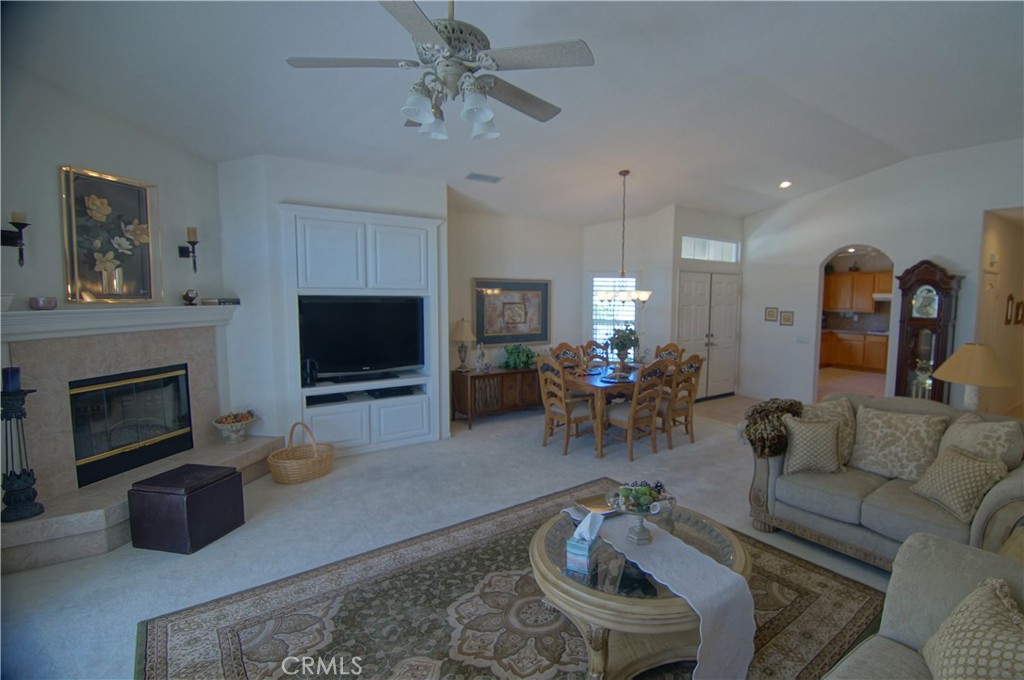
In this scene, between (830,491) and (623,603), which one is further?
(830,491)

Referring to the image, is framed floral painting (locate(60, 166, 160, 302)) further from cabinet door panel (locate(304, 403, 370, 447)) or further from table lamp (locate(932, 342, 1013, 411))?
table lamp (locate(932, 342, 1013, 411))

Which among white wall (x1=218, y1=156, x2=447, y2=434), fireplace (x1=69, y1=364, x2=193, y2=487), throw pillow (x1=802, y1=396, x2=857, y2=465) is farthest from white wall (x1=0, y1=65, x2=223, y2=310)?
throw pillow (x1=802, y1=396, x2=857, y2=465)

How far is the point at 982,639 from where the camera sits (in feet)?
4.41

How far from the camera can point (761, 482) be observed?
3271 mm

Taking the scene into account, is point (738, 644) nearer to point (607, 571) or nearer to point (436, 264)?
point (607, 571)

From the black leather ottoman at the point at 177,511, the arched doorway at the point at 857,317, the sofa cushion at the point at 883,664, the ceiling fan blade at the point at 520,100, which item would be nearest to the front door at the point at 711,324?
the arched doorway at the point at 857,317

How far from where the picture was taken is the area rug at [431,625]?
6.94 ft

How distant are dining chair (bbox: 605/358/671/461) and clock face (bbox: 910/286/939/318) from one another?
124 inches

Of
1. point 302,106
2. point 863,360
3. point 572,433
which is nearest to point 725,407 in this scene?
point 572,433

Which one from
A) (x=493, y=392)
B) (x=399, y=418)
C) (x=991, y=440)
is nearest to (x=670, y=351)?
(x=493, y=392)

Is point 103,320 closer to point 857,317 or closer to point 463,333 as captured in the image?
point 463,333

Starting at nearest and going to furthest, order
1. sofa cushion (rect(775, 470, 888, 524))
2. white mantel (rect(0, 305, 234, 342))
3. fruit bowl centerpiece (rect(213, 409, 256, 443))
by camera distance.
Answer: sofa cushion (rect(775, 470, 888, 524)) → white mantel (rect(0, 305, 234, 342)) → fruit bowl centerpiece (rect(213, 409, 256, 443))

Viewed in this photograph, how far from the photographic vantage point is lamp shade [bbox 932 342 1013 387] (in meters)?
2.93

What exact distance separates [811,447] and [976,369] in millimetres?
1095
